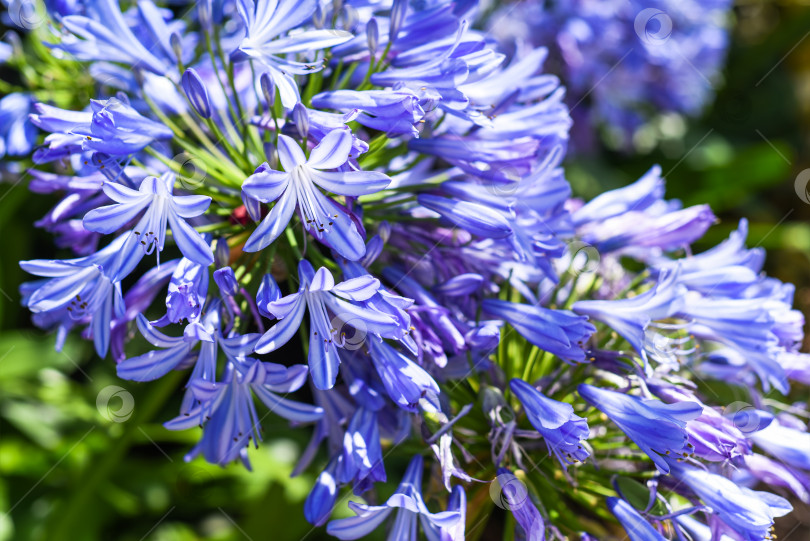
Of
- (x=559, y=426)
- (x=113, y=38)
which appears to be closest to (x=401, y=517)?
(x=559, y=426)

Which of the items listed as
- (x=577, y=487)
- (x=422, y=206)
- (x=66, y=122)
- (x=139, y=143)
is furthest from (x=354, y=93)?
(x=577, y=487)

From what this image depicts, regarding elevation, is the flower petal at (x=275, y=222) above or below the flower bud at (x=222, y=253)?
above

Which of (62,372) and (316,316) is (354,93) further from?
(62,372)

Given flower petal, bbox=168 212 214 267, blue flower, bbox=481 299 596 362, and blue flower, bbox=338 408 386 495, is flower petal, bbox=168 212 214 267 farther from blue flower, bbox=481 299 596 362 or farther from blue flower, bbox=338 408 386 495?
blue flower, bbox=481 299 596 362

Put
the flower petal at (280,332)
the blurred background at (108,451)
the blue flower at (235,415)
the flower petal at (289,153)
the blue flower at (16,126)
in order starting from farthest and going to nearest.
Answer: the blurred background at (108,451) → the blue flower at (16,126) → the blue flower at (235,415) → the flower petal at (280,332) → the flower petal at (289,153)

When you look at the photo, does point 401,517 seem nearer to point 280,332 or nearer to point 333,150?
point 280,332

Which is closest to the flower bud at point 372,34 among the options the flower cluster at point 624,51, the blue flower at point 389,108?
the blue flower at point 389,108

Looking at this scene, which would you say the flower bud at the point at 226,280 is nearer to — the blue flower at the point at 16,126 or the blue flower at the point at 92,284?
the blue flower at the point at 92,284

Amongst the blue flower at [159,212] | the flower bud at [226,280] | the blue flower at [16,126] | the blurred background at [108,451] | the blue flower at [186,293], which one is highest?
the blue flower at [159,212]
